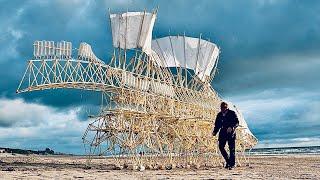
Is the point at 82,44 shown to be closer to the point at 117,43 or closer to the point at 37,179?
the point at 117,43

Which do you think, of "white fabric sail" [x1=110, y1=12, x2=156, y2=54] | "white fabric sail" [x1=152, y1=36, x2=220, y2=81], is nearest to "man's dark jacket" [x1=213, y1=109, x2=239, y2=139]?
"white fabric sail" [x1=110, y1=12, x2=156, y2=54]

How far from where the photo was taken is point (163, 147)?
29.7m

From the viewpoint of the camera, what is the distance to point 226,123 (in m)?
15.4

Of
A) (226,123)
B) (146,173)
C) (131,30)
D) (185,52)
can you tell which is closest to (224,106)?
(226,123)

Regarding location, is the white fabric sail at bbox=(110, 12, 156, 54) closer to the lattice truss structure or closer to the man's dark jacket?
the lattice truss structure

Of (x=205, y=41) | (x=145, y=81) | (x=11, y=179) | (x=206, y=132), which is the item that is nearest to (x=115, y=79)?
(x=145, y=81)

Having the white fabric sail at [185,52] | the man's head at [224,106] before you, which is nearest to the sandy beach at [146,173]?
the man's head at [224,106]

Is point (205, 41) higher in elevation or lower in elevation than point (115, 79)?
higher

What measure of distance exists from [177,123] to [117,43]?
20.0ft

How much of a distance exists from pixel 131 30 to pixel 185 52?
10306mm

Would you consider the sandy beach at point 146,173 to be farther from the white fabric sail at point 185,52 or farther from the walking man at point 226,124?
the white fabric sail at point 185,52

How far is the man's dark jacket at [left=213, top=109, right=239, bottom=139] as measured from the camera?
1527 centimetres

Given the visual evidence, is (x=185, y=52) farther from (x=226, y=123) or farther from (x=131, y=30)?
(x=226, y=123)

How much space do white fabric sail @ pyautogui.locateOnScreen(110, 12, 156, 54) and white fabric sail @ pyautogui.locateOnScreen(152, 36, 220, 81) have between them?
746cm
